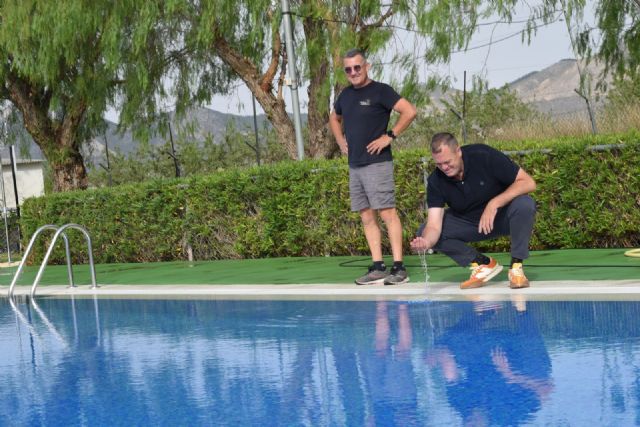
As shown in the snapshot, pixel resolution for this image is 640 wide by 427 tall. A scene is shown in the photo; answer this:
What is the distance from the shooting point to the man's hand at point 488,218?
779 centimetres

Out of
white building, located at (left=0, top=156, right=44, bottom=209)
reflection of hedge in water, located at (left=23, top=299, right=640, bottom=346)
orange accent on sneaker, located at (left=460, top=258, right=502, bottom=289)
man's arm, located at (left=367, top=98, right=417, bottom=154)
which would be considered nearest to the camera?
reflection of hedge in water, located at (left=23, top=299, right=640, bottom=346)

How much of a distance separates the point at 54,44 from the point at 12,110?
26.1 ft

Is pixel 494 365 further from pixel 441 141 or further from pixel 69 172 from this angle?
pixel 69 172

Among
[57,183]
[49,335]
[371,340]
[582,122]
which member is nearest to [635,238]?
[371,340]

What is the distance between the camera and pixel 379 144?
8883 millimetres

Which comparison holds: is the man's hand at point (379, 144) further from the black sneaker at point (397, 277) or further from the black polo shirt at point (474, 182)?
the black sneaker at point (397, 277)

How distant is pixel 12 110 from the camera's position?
2588 centimetres

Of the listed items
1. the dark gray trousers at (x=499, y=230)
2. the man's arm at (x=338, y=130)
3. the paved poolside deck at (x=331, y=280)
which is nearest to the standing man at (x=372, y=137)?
the man's arm at (x=338, y=130)

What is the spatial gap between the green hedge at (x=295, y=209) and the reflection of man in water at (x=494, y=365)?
4092mm

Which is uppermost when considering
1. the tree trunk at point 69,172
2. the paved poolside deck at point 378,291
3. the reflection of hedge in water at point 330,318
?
the tree trunk at point 69,172

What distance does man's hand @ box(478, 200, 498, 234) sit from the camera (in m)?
7.79

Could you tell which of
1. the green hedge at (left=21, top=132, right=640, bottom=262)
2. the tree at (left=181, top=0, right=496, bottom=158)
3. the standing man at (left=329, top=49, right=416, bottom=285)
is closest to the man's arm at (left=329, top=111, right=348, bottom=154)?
the standing man at (left=329, top=49, right=416, bottom=285)

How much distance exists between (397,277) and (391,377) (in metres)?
3.93

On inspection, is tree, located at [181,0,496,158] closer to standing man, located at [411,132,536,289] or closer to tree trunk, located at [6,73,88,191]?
tree trunk, located at [6,73,88,191]
